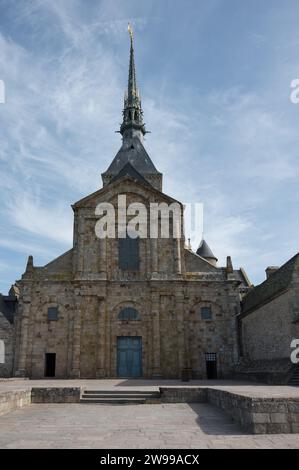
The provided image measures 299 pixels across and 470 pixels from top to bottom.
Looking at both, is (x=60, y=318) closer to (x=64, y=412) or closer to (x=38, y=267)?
(x=38, y=267)

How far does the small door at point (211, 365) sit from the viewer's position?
2881 cm

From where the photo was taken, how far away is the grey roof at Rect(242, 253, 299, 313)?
2278cm

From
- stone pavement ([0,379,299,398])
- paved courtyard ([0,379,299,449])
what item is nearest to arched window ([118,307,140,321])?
stone pavement ([0,379,299,398])

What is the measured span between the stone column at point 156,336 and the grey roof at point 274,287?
5.96 meters

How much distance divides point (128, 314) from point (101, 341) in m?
2.60

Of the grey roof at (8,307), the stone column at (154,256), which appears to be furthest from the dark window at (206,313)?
the grey roof at (8,307)

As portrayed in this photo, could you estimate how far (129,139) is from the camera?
53.3 meters

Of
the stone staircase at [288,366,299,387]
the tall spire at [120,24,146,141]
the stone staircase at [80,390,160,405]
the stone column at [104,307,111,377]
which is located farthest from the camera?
the tall spire at [120,24,146,141]

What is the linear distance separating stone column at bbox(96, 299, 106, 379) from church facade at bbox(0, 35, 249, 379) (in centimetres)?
6

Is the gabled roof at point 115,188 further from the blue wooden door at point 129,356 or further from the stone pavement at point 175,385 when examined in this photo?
the stone pavement at point 175,385

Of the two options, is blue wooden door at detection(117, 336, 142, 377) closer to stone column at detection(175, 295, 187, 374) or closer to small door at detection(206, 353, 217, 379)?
stone column at detection(175, 295, 187, 374)

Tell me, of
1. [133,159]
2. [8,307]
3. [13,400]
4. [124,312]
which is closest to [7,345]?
[8,307]

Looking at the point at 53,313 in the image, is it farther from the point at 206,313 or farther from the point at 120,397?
the point at 120,397
